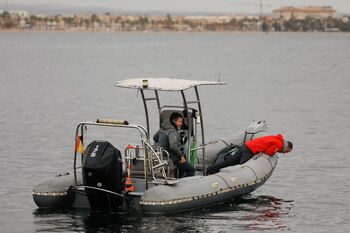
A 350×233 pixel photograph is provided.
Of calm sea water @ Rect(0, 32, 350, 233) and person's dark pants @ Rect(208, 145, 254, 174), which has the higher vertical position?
person's dark pants @ Rect(208, 145, 254, 174)

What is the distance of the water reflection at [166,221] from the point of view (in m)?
21.2

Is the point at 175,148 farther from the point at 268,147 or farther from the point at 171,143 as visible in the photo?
the point at 268,147

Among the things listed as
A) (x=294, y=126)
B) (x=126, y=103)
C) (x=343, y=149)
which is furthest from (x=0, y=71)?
(x=343, y=149)

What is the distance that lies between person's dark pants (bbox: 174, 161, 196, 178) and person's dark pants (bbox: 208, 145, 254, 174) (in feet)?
4.92

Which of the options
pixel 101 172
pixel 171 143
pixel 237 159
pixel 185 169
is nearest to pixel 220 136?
pixel 237 159

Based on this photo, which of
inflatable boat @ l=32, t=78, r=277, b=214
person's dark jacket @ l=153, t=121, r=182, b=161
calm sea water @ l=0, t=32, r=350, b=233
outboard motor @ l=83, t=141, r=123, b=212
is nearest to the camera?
outboard motor @ l=83, t=141, r=123, b=212

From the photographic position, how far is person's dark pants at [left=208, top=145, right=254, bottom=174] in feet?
79.5

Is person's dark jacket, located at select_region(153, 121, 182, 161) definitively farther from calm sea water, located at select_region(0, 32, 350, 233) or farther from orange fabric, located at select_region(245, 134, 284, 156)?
orange fabric, located at select_region(245, 134, 284, 156)

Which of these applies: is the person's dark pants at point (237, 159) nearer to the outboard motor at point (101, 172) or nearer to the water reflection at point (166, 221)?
the water reflection at point (166, 221)

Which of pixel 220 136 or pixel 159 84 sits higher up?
pixel 159 84

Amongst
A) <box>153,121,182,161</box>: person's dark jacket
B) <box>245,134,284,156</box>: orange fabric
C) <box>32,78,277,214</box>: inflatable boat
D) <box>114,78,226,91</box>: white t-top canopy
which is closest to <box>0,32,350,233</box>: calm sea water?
<box>32,78,277,214</box>: inflatable boat

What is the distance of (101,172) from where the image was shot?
20906mm

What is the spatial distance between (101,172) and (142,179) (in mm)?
1473

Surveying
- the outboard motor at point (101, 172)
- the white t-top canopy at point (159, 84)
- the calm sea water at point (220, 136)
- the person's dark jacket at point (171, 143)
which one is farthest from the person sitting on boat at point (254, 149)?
the outboard motor at point (101, 172)
